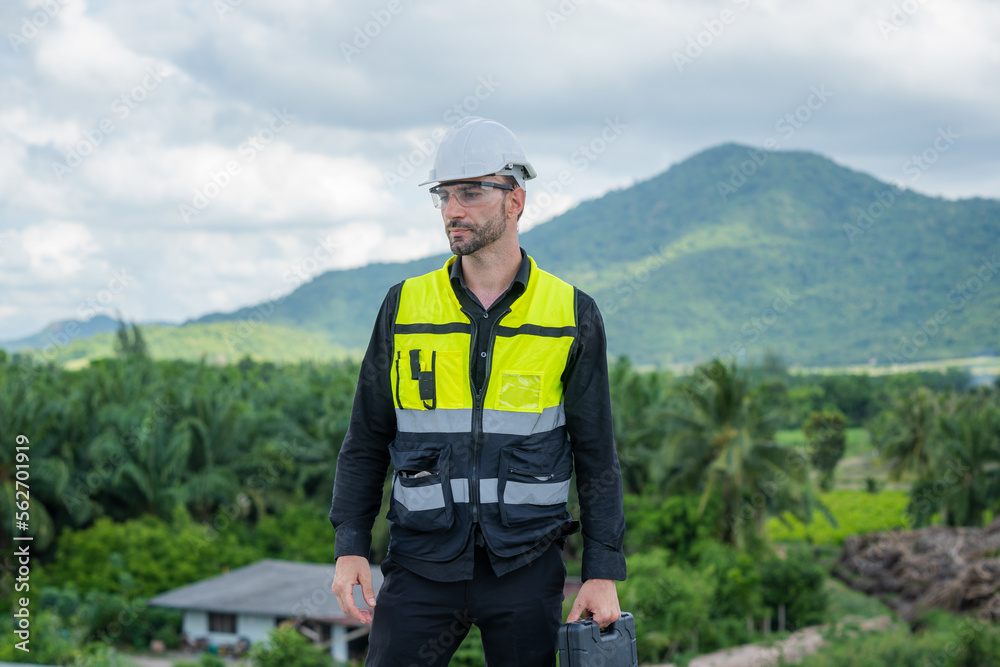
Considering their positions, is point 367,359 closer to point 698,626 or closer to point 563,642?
point 563,642

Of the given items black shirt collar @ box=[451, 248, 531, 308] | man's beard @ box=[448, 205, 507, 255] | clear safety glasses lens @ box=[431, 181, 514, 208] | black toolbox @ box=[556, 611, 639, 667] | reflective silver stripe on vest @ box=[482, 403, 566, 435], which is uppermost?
clear safety glasses lens @ box=[431, 181, 514, 208]

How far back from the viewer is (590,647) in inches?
108

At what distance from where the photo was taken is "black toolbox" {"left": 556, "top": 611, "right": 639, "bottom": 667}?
2736 millimetres

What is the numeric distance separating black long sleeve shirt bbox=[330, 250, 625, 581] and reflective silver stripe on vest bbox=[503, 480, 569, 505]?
0.14m

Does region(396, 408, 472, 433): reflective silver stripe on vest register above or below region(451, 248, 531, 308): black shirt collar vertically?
below

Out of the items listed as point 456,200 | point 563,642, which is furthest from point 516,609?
point 456,200

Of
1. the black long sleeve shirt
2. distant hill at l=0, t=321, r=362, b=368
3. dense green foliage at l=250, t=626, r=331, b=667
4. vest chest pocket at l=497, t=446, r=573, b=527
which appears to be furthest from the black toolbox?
distant hill at l=0, t=321, r=362, b=368

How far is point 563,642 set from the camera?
2756mm

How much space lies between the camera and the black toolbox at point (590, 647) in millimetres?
2736

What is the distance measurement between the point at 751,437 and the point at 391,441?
3172 cm

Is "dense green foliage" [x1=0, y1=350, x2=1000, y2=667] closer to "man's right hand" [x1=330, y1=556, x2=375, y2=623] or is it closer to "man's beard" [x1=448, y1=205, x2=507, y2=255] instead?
"man's right hand" [x1=330, y1=556, x2=375, y2=623]

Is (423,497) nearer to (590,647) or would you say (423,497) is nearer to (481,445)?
(481,445)

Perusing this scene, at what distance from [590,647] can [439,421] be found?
839 millimetres

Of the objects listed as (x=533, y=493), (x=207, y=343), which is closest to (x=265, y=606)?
(x=533, y=493)
